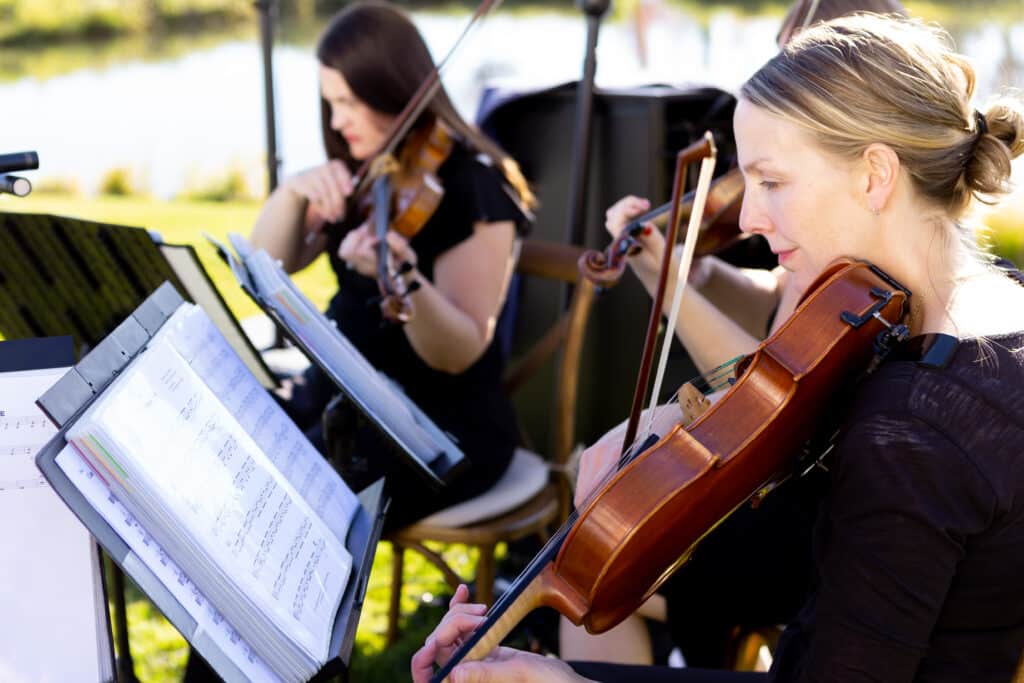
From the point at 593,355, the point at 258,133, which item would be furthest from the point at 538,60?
the point at 593,355

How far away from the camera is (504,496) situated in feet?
5.63

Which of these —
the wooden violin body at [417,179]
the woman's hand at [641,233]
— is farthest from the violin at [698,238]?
the wooden violin body at [417,179]

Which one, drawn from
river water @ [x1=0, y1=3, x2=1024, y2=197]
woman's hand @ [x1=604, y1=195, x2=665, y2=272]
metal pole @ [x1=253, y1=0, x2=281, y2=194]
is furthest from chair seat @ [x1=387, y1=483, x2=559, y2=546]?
river water @ [x1=0, y1=3, x2=1024, y2=197]

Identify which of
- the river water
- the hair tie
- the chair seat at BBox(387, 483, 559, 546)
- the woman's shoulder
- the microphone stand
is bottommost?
the river water

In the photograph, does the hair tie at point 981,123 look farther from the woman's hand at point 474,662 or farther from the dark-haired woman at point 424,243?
the dark-haired woman at point 424,243

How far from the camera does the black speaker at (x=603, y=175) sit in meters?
2.12

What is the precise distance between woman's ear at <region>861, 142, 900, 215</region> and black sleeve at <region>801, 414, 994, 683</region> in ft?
0.74

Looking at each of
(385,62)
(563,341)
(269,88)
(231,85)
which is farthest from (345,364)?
(231,85)

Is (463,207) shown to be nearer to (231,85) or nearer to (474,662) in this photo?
(474,662)

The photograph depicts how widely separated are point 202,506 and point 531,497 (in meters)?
0.94

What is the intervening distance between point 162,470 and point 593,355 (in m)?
1.54

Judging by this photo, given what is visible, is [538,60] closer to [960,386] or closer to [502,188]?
[502,188]

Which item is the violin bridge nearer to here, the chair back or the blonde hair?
the blonde hair

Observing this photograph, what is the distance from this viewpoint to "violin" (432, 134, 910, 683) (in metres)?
0.87
